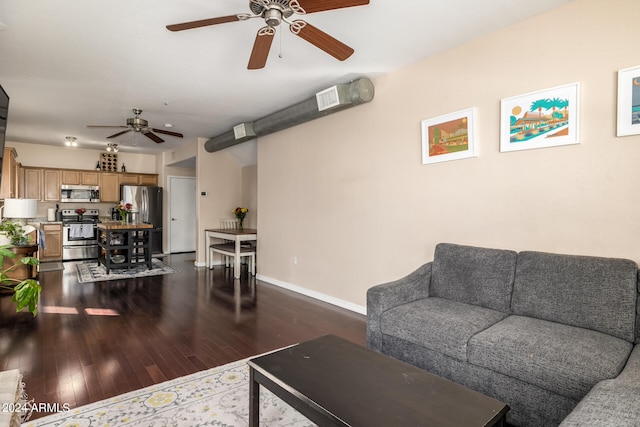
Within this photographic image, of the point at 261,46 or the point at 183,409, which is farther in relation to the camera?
the point at 261,46

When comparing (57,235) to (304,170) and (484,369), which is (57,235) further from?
(484,369)

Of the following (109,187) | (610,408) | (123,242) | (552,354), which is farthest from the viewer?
(109,187)

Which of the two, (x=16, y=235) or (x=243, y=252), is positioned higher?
(x=16, y=235)

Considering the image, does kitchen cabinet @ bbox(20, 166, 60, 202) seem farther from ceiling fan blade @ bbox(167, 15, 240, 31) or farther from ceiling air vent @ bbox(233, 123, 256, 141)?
ceiling fan blade @ bbox(167, 15, 240, 31)

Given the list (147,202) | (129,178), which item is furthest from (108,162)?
(147,202)

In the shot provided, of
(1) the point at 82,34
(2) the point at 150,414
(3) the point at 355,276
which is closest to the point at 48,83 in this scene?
(1) the point at 82,34

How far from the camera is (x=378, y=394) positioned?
1375mm

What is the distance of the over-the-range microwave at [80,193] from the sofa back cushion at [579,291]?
8759 mm

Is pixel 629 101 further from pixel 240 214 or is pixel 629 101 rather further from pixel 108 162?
pixel 108 162

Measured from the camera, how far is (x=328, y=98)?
150 inches

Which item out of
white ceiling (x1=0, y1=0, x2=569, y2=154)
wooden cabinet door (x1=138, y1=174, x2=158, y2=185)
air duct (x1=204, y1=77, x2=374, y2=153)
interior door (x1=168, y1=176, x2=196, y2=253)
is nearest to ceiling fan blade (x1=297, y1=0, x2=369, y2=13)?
white ceiling (x1=0, y1=0, x2=569, y2=154)

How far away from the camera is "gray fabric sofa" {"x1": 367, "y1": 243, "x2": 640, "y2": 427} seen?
1.56 m

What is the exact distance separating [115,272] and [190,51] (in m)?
4.60

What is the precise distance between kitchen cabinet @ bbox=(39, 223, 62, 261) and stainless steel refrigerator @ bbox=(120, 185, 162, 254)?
1.45 meters
